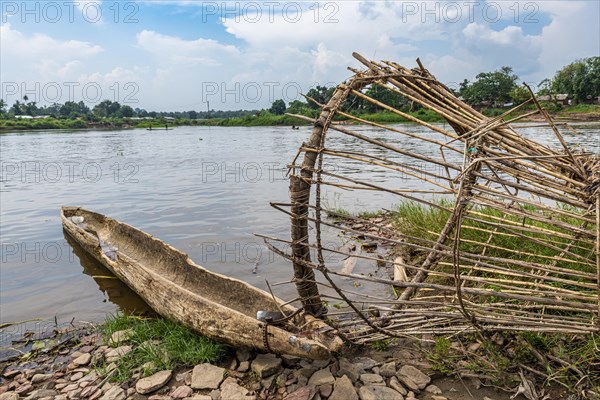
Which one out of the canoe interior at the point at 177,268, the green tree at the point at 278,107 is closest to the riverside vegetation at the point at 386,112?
the green tree at the point at 278,107

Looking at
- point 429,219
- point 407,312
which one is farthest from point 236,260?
point 407,312

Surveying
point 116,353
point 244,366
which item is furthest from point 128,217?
point 244,366

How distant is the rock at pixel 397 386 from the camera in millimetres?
2537

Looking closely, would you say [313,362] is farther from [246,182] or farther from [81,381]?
[246,182]

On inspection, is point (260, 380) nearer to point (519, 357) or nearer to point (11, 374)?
point (519, 357)

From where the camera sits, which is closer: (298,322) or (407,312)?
(407,312)

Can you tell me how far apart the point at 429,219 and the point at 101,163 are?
17545 mm

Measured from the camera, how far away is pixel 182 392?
9.00 ft

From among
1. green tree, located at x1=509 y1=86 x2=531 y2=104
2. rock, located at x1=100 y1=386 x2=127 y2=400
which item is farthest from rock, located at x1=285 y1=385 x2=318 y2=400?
green tree, located at x1=509 y1=86 x2=531 y2=104

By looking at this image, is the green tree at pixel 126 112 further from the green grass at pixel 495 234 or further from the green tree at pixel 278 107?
the green grass at pixel 495 234

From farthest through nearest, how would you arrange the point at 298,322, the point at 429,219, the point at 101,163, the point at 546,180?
the point at 101,163 < the point at 429,219 < the point at 298,322 < the point at 546,180

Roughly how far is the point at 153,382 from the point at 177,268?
1966 mm

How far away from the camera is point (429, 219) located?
18.5ft

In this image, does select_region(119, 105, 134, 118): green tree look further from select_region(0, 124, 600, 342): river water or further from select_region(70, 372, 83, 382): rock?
select_region(70, 372, 83, 382): rock
